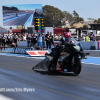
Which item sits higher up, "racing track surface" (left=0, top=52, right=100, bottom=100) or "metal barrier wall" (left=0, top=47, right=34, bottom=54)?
"metal barrier wall" (left=0, top=47, right=34, bottom=54)

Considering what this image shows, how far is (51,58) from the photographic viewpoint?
9.17 metres

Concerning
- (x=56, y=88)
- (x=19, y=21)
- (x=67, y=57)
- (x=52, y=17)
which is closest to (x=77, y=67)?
(x=67, y=57)

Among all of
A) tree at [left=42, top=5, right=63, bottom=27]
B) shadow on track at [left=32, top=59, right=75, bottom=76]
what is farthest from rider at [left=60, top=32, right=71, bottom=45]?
tree at [left=42, top=5, right=63, bottom=27]

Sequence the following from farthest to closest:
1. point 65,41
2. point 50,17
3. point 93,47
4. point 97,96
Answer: point 50,17, point 93,47, point 65,41, point 97,96

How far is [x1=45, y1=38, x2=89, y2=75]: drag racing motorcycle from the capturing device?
27.1 ft

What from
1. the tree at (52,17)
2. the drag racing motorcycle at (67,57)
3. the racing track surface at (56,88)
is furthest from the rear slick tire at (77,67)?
the tree at (52,17)

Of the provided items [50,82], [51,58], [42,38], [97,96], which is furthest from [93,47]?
[97,96]

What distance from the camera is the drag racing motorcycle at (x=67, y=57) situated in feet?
27.1

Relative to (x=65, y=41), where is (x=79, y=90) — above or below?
below

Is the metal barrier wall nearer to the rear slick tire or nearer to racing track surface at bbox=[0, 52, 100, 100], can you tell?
the rear slick tire

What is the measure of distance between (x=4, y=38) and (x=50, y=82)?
24.9 meters

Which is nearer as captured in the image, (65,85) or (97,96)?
(97,96)

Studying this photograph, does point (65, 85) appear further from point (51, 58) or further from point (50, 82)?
point (51, 58)

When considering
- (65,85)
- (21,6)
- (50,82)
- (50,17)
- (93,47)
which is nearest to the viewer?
(65,85)
